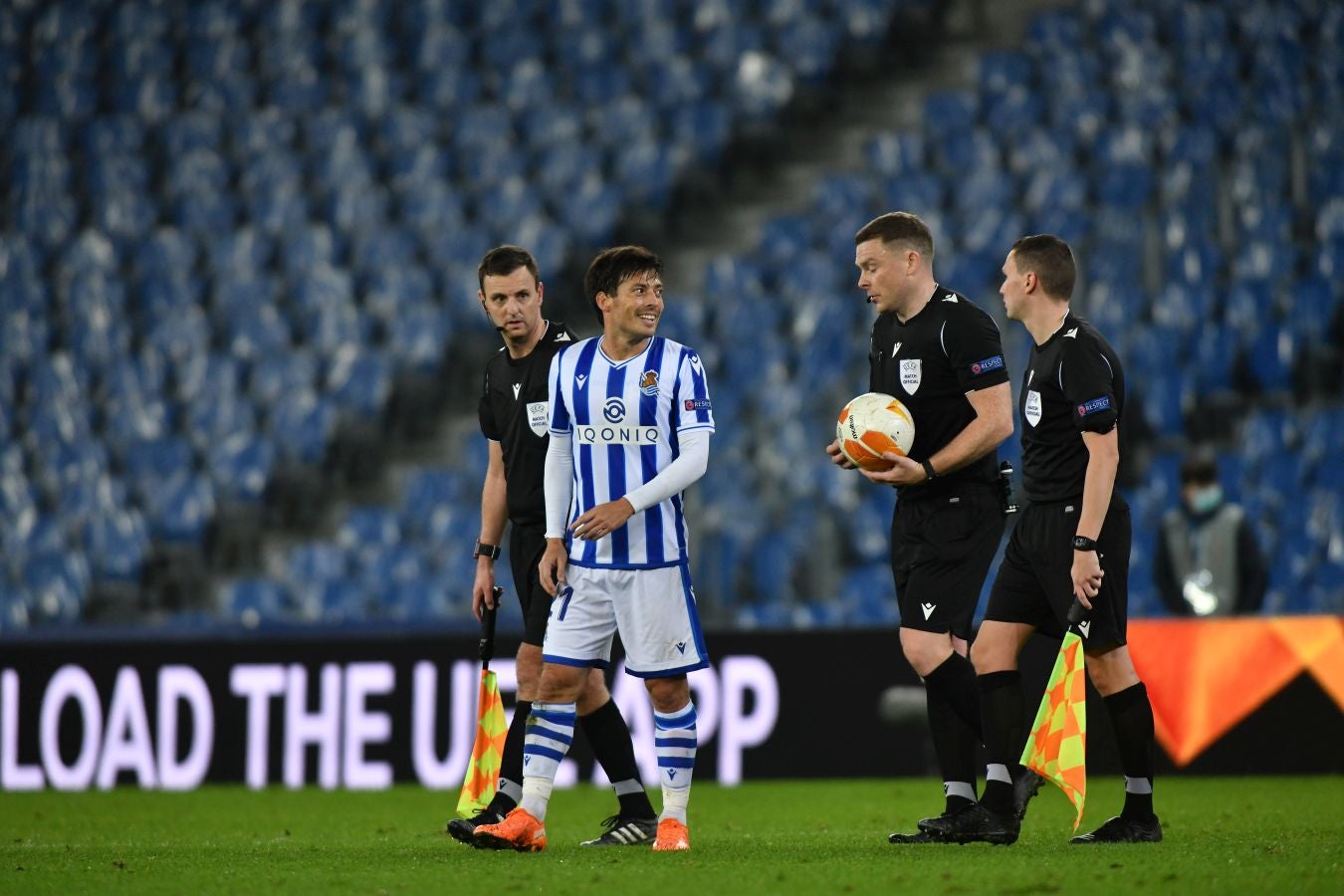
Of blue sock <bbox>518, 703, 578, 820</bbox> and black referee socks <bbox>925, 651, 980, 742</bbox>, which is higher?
black referee socks <bbox>925, 651, 980, 742</bbox>

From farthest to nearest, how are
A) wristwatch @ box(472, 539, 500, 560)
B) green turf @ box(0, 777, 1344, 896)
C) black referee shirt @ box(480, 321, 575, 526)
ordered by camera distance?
wristwatch @ box(472, 539, 500, 560)
black referee shirt @ box(480, 321, 575, 526)
green turf @ box(0, 777, 1344, 896)

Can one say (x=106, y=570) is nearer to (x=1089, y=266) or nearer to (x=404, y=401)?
(x=404, y=401)

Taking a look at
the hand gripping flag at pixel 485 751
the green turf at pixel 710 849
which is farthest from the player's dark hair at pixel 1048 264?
the hand gripping flag at pixel 485 751

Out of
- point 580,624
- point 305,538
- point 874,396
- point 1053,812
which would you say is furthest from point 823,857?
point 305,538

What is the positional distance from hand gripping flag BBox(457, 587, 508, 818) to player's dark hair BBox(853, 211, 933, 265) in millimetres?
1652

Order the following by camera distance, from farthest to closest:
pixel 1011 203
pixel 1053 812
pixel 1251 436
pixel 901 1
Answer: pixel 901 1 < pixel 1011 203 < pixel 1251 436 < pixel 1053 812

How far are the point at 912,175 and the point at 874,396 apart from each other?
695 cm

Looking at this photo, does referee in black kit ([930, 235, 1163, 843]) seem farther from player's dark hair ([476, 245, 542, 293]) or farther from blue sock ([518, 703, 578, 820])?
player's dark hair ([476, 245, 542, 293])

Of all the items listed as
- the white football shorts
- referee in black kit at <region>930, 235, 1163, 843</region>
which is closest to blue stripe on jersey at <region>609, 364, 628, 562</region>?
the white football shorts

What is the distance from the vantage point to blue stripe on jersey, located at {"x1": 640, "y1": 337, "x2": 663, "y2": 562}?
464 centimetres

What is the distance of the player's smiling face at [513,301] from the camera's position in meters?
5.14

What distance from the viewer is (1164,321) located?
408 inches

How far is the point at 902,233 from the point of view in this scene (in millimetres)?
4840

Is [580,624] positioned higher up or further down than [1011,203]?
further down
